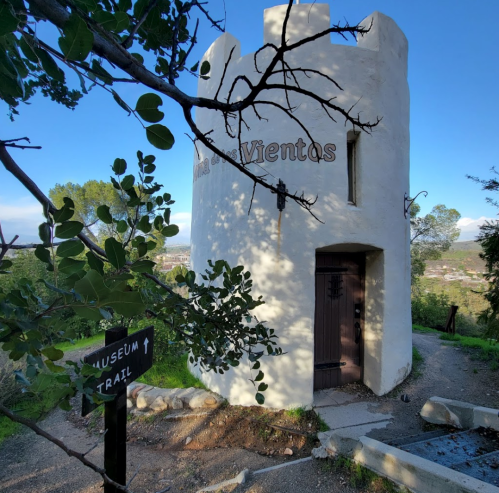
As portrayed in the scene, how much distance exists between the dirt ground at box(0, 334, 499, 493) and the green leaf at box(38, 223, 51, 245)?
10.4 feet

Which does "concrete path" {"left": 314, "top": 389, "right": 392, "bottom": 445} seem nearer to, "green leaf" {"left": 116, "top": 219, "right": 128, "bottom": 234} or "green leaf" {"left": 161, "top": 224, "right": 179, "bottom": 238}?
"green leaf" {"left": 161, "top": 224, "right": 179, "bottom": 238}

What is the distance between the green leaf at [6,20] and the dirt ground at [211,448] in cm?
362

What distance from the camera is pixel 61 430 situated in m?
4.55

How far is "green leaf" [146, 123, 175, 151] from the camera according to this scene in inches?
39.2

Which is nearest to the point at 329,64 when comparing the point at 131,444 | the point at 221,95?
the point at 221,95

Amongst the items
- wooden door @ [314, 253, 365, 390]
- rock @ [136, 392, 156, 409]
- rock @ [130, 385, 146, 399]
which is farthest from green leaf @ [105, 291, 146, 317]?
rock @ [130, 385, 146, 399]

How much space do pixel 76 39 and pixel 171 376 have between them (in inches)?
230

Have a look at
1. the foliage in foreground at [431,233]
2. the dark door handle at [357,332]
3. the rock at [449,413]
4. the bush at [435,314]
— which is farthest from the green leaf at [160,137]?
the foliage in foreground at [431,233]

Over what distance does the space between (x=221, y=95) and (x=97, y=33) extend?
4.00 metres

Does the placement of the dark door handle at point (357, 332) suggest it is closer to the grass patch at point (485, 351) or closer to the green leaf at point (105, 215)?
the grass patch at point (485, 351)

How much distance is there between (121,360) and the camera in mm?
1800

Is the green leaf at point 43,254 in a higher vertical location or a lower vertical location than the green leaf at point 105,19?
lower

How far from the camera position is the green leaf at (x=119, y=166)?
144cm

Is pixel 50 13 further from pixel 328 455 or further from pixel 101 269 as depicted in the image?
pixel 328 455
